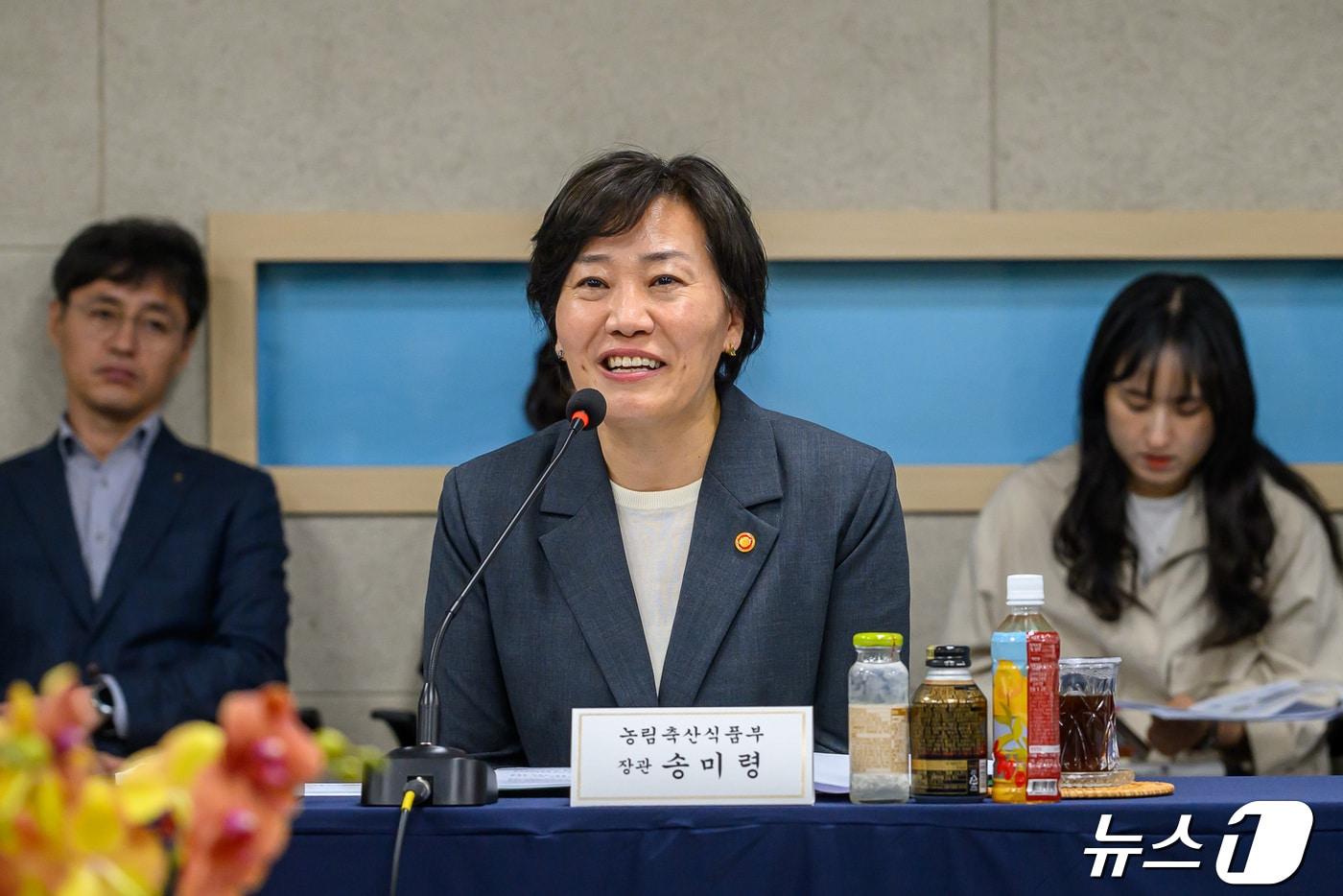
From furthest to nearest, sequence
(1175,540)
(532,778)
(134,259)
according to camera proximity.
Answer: (134,259), (1175,540), (532,778)

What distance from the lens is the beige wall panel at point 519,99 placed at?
343 cm

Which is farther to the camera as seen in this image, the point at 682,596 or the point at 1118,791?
the point at 682,596

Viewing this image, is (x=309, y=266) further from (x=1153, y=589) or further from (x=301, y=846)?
(x=301, y=846)

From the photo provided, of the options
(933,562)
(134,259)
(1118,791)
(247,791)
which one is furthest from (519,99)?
(247,791)

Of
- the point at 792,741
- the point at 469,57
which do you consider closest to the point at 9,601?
the point at 469,57

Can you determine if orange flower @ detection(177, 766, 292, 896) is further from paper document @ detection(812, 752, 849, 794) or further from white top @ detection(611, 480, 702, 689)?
white top @ detection(611, 480, 702, 689)

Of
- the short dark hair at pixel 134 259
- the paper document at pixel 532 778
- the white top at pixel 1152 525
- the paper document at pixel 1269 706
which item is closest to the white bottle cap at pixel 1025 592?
the paper document at pixel 532 778

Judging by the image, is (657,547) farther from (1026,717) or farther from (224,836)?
(224,836)

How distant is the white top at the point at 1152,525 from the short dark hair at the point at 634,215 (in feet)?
4.52

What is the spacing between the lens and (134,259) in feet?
10.6

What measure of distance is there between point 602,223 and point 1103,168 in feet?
6.34

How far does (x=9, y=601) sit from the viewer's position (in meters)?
3.06

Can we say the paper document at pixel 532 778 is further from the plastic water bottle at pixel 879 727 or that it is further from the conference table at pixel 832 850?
the plastic water bottle at pixel 879 727

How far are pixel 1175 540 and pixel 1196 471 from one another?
0.54 ft
